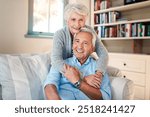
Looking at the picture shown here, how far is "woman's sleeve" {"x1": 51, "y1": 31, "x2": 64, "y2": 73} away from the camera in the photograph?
0.91 meters

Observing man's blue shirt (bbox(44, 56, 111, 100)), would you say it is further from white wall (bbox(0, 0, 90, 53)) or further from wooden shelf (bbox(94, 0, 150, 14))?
wooden shelf (bbox(94, 0, 150, 14))

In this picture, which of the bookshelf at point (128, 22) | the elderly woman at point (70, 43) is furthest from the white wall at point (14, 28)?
the elderly woman at point (70, 43)

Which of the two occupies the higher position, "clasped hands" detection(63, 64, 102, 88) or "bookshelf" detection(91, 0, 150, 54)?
"bookshelf" detection(91, 0, 150, 54)

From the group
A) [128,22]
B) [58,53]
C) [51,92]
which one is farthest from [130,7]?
[51,92]

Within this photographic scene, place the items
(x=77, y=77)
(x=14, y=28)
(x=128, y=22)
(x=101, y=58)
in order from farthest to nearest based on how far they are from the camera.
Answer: (x=128, y=22), (x=14, y=28), (x=101, y=58), (x=77, y=77)

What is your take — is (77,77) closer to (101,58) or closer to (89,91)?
(89,91)

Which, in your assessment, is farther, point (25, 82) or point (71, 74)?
point (25, 82)

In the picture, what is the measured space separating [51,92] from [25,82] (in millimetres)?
220

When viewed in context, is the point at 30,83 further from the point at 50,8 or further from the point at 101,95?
the point at 50,8

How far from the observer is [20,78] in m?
1.03

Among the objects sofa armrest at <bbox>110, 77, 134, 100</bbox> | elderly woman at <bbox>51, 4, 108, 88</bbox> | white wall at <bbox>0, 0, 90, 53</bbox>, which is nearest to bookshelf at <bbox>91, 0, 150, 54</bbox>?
white wall at <bbox>0, 0, 90, 53</bbox>

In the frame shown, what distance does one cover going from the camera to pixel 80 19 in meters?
0.88

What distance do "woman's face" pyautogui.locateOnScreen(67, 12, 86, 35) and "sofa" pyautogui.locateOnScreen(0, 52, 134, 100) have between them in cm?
32

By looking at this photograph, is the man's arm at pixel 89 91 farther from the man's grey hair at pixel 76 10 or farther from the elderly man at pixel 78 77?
the man's grey hair at pixel 76 10
